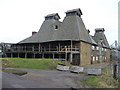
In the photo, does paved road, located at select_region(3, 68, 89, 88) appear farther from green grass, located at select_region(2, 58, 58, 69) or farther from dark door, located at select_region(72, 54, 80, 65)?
dark door, located at select_region(72, 54, 80, 65)

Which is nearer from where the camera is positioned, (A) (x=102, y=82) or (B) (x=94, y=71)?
(A) (x=102, y=82)

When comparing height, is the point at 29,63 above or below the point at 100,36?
below

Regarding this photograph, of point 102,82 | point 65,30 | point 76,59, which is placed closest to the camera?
point 102,82

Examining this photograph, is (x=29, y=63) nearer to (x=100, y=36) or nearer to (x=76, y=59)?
(x=76, y=59)

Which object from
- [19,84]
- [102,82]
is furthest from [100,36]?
[19,84]

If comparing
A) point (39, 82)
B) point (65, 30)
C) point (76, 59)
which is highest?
point (65, 30)

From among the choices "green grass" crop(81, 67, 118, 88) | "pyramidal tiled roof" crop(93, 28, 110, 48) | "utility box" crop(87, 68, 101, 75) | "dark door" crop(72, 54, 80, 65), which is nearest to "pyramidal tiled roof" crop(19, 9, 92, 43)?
"dark door" crop(72, 54, 80, 65)

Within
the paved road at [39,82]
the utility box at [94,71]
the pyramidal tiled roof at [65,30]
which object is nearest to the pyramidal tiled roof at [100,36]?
the pyramidal tiled roof at [65,30]

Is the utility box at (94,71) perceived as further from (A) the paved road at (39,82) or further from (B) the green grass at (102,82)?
(A) the paved road at (39,82)

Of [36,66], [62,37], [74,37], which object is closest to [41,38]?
[62,37]

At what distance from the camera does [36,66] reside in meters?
25.5

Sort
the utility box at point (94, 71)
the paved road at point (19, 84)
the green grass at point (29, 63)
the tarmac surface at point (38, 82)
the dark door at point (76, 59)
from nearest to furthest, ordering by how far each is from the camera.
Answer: the paved road at point (19, 84), the tarmac surface at point (38, 82), the utility box at point (94, 71), the green grass at point (29, 63), the dark door at point (76, 59)

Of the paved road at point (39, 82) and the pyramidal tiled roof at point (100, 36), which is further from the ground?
the pyramidal tiled roof at point (100, 36)

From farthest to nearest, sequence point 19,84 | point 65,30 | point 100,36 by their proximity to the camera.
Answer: point 100,36
point 65,30
point 19,84
